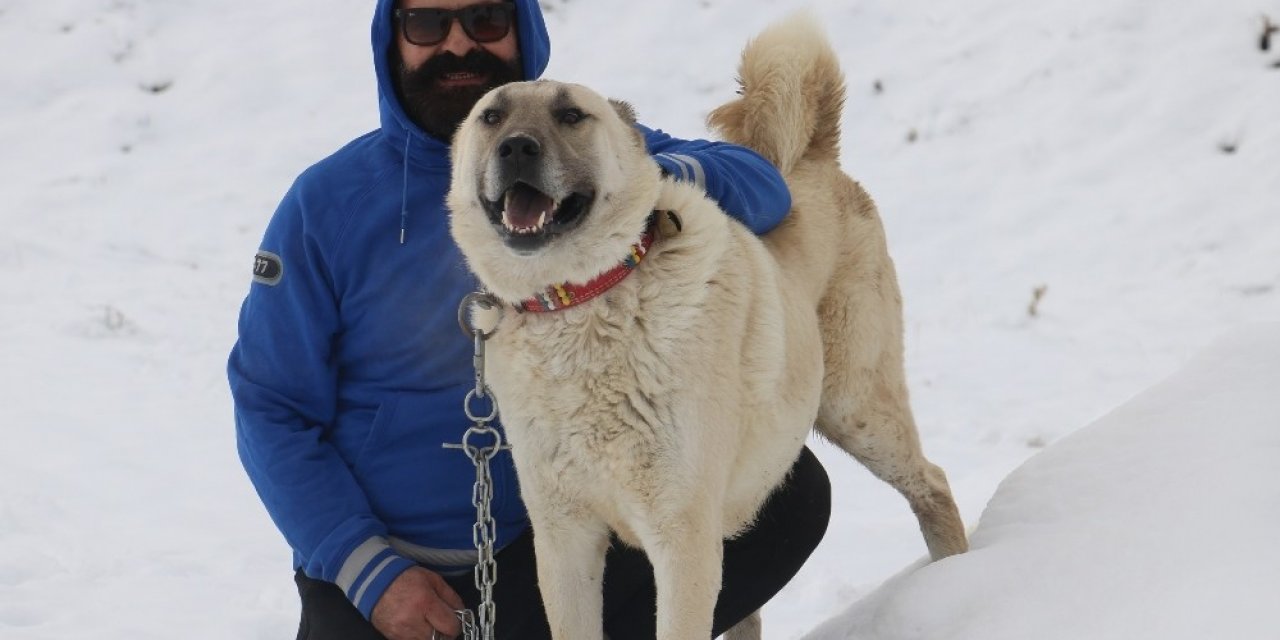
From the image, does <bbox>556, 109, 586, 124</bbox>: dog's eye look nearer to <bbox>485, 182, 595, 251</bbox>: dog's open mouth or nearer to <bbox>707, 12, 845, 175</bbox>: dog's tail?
<bbox>485, 182, 595, 251</bbox>: dog's open mouth

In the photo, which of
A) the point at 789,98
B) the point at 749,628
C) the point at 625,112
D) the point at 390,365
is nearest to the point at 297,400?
the point at 390,365

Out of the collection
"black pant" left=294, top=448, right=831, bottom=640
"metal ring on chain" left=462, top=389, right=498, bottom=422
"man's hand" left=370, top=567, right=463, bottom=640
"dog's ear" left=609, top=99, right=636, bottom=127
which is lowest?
"black pant" left=294, top=448, right=831, bottom=640

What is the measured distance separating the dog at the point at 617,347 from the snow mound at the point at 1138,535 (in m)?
0.48

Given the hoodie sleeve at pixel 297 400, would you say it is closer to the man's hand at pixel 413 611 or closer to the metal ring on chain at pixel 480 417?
the man's hand at pixel 413 611

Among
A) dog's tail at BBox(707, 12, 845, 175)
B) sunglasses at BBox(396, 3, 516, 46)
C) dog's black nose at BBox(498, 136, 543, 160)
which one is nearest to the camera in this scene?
dog's black nose at BBox(498, 136, 543, 160)

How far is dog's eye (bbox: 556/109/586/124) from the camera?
2.25m

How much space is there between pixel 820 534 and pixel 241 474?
2576mm

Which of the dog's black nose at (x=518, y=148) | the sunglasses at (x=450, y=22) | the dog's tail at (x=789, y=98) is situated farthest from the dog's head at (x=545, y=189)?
the dog's tail at (x=789, y=98)

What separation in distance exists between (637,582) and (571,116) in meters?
1.15

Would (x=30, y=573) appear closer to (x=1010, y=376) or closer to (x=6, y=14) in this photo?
(x=1010, y=376)

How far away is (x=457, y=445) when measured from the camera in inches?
97.9

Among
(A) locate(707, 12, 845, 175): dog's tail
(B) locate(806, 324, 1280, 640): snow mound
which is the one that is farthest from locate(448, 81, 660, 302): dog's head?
(B) locate(806, 324, 1280, 640): snow mound

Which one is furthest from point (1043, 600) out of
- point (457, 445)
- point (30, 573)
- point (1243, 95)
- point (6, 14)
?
point (6, 14)

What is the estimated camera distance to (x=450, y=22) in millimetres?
2656
